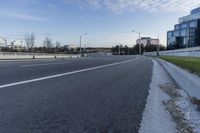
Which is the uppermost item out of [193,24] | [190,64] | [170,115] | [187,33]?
[193,24]

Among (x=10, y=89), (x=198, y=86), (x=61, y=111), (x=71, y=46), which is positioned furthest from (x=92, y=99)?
(x=71, y=46)

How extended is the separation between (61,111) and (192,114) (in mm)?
2718

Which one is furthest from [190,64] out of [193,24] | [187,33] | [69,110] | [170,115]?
[187,33]

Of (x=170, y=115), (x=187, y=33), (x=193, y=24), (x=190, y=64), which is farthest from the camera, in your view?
(x=187, y=33)

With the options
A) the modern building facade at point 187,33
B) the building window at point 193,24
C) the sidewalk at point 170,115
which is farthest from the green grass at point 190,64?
the building window at point 193,24

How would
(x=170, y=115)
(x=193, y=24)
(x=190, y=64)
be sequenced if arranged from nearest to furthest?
(x=170, y=115) → (x=190, y=64) → (x=193, y=24)

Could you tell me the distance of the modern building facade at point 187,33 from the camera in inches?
4323

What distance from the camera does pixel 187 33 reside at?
115750mm

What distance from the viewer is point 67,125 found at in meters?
4.93

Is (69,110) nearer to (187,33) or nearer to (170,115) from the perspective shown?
(170,115)

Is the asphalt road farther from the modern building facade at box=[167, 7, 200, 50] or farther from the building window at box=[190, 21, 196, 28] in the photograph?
the building window at box=[190, 21, 196, 28]

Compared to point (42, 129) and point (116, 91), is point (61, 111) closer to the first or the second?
point (42, 129)

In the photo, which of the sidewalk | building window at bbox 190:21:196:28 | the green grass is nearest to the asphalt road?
the sidewalk

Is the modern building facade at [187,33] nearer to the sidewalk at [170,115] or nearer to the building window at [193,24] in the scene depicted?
the building window at [193,24]
